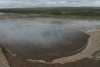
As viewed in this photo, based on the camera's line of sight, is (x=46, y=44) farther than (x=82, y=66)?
Yes

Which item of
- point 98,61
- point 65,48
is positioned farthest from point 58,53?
point 98,61

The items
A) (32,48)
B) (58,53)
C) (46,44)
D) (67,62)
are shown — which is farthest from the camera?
(46,44)

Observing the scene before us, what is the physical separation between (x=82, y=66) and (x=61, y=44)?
3.41 metres

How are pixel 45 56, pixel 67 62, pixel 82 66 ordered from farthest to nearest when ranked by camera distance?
1. pixel 45 56
2. pixel 67 62
3. pixel 82 66

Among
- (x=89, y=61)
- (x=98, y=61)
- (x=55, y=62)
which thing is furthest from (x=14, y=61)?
(x=98, y=61)

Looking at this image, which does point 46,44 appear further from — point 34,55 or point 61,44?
point 34,55

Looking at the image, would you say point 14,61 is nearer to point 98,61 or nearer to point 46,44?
point 46,44

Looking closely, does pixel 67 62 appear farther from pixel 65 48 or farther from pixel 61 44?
pixel 61 44

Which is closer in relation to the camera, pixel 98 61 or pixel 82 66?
pixel 82 66

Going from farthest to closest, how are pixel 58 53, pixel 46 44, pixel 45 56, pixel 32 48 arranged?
1. pixel 46 44
2. pixel 32 48
3. pixel 58 53
4. pixel 45 56

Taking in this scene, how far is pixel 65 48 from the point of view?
783 centimetres

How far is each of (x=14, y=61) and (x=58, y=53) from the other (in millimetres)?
3509

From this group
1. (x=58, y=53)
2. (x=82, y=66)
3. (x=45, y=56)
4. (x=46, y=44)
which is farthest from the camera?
(x=46, y=44)

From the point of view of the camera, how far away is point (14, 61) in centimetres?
586
